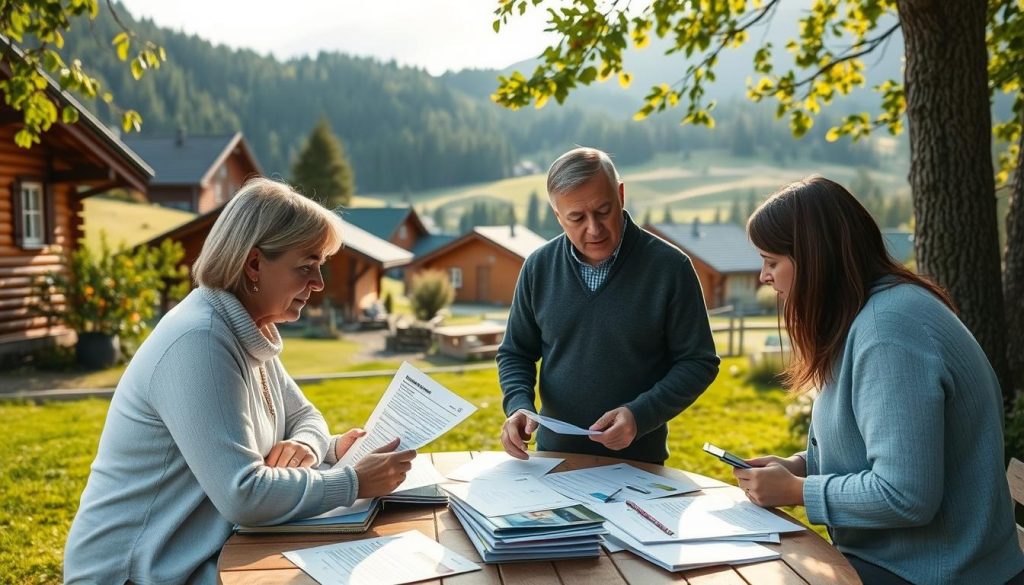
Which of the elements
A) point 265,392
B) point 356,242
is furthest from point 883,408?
point 356,242

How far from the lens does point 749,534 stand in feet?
6.46

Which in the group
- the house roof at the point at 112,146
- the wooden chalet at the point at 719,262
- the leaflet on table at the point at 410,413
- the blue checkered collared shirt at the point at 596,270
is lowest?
the wooden chalet at the point at 719,262

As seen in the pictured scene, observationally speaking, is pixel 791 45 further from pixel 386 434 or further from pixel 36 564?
pixel 36 564

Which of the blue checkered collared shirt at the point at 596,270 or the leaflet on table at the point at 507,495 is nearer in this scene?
the leaflet on table at the point at 507,495

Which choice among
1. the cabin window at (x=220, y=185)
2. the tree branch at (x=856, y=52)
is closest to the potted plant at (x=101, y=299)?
the tree branch at (x=856, y=52)

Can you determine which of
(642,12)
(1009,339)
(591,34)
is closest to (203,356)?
(591,34)

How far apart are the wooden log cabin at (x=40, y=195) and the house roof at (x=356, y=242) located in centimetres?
808

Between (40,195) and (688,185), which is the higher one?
(688,185)

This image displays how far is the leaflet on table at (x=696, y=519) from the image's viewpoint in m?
1.94

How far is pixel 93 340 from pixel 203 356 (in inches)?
415

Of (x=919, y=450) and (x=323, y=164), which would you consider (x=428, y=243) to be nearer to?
(x=323, y=164)

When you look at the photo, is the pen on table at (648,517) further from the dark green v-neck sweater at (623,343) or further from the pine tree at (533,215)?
the pine tree at (533,215)

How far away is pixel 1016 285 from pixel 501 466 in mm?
3844

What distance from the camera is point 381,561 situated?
181 centimetres
